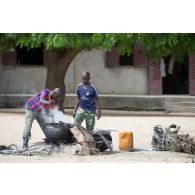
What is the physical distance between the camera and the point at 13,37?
1356 centimetres

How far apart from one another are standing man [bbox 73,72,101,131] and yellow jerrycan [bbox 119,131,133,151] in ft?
1.42

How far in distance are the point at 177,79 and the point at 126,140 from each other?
124 cm

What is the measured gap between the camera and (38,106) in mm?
13883

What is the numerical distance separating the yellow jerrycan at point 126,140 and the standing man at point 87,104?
1.42 ft

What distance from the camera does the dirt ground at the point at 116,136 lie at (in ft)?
43.9

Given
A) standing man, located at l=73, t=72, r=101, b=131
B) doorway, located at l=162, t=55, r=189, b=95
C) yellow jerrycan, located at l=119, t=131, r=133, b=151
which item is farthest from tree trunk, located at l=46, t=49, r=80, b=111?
doorway, located at l=162, t=55, r=189, b=95

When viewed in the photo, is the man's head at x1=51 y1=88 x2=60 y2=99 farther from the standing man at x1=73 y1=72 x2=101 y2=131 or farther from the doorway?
the doorway

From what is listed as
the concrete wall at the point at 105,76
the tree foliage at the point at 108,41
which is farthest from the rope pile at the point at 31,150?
the tree foliage at the point at 108,41

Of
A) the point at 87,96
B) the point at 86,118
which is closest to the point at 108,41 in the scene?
the point at 87,96

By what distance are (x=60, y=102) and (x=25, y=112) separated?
529mm

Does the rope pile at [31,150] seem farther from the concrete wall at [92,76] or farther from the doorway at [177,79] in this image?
the doorway at [177,79]

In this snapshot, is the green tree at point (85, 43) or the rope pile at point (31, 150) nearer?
the green tree at point (85, 43)

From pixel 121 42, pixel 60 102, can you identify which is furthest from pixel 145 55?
pixel 60 102

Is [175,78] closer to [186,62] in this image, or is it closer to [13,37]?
[186,62]
